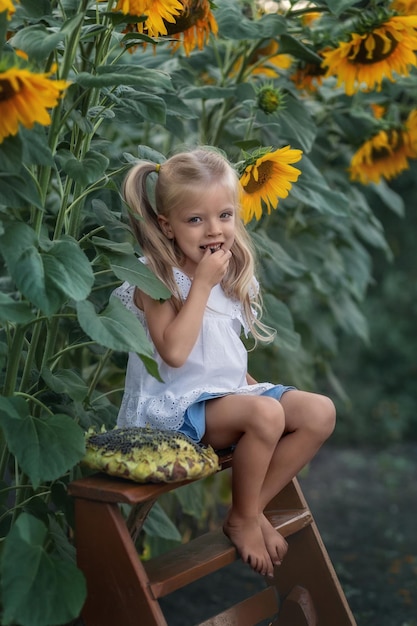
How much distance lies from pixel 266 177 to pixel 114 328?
1.97 feet

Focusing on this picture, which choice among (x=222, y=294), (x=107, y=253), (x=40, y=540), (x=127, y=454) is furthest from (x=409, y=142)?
(x=40, y=540)

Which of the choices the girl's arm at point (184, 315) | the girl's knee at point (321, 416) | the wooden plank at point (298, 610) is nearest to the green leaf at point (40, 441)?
the girl's arm at point (184, 315)

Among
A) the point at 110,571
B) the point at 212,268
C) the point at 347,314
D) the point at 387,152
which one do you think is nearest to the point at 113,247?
the point at 212,268

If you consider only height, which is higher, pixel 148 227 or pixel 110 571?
pixel 148 227

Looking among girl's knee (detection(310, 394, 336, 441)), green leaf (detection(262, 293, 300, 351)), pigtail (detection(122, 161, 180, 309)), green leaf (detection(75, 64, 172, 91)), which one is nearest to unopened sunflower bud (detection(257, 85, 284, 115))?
green leaf (detection(262, 293, 300, 351))

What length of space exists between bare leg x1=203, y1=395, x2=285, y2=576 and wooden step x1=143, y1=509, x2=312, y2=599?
4 centimetres

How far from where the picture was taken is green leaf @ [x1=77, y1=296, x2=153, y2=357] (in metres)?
1.47

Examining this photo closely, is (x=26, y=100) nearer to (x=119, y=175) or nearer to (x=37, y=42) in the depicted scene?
(x=37, y=42)

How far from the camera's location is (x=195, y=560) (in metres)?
1.70

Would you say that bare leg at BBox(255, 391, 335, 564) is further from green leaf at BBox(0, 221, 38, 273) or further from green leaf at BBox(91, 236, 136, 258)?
green leaf at BBox(0, 221, 38, 273)

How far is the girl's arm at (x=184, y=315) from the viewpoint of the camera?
5.63 feet

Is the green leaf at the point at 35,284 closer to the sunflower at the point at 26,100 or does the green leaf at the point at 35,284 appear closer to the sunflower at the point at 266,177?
the sunflower at the point at 26,100

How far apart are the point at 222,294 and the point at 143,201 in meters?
0.24

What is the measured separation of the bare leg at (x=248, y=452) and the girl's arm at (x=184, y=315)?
12 cm
